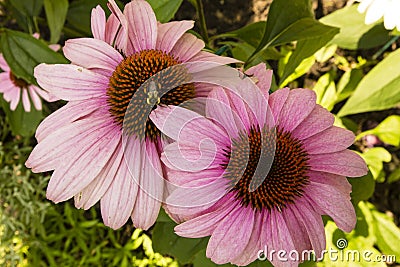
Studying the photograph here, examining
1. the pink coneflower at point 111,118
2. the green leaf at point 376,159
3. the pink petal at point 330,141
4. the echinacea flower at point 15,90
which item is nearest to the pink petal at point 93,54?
the pink coneflower at point 111,118

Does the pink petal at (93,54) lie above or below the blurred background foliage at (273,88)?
above

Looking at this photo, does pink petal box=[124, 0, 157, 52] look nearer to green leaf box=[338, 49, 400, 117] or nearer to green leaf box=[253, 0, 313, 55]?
green leaf box=[253, 0, 313, 55]

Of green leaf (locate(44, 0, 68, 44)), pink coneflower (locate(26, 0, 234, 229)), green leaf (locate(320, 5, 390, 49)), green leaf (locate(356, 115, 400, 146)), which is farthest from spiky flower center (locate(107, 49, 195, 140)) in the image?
green leaf (locate(356, 115, 400, 146))

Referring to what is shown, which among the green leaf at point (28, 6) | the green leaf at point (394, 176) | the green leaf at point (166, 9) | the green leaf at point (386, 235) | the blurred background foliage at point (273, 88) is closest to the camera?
the green leaf at point (166, 9)

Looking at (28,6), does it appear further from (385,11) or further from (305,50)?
(385,11)

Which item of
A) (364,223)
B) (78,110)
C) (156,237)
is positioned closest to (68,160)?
(78,110)

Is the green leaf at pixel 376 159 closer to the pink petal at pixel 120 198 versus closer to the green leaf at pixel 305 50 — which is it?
the green leaf at pixel 305 50

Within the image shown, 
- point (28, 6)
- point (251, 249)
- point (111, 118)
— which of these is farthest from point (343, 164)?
point (28, 6)
